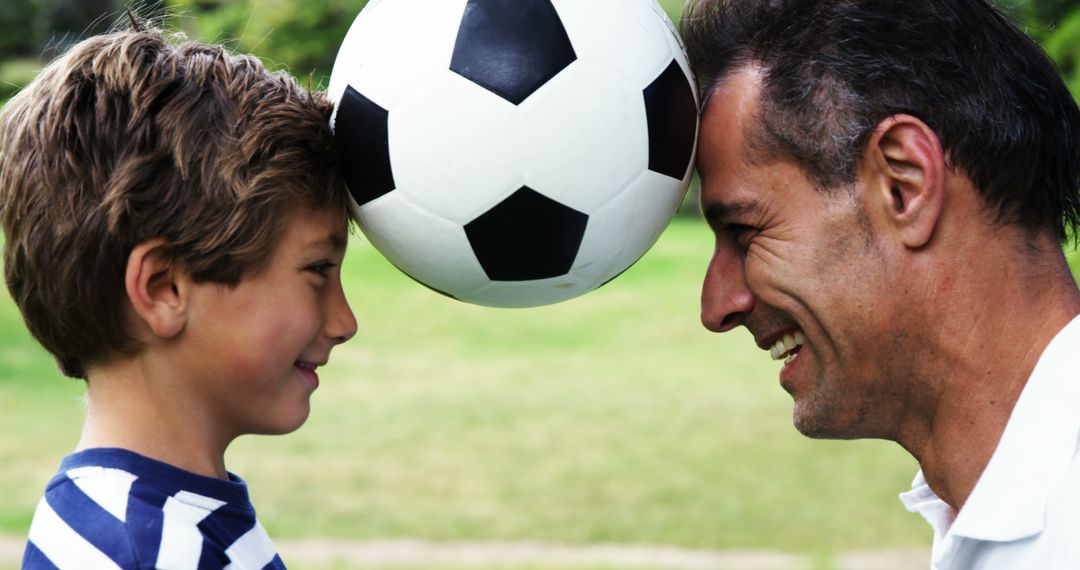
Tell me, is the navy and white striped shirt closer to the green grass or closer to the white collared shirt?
the white collared shirt

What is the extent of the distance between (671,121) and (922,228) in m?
0.56

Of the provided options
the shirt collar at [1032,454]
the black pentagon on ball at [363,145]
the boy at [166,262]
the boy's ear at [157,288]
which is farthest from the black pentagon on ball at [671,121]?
the boy's ear at [157,288]

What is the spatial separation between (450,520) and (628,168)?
6395 millimetres

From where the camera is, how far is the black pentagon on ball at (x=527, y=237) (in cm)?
248

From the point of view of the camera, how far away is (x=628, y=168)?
2.51 m

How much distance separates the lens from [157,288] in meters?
2.52

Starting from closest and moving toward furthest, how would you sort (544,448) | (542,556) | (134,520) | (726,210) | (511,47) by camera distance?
(134,520), (511,47), (726,210), (542,556), (544,448)

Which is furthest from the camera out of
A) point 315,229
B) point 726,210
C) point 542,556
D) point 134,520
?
point 542,556

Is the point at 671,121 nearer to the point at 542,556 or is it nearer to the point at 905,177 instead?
the point at 905,177

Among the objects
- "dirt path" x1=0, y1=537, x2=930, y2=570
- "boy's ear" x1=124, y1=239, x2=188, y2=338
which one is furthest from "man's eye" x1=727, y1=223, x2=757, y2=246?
"dirt path" x1=0, y1=537, x2=930, y2=570

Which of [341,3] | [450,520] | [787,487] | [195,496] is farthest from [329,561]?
[341,3]

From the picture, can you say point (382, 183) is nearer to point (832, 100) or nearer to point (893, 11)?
point (832, 100)

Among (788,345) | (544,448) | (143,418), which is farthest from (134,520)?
(544,448)

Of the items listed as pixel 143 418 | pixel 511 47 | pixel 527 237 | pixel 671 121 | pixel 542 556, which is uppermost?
pixel 511 47
